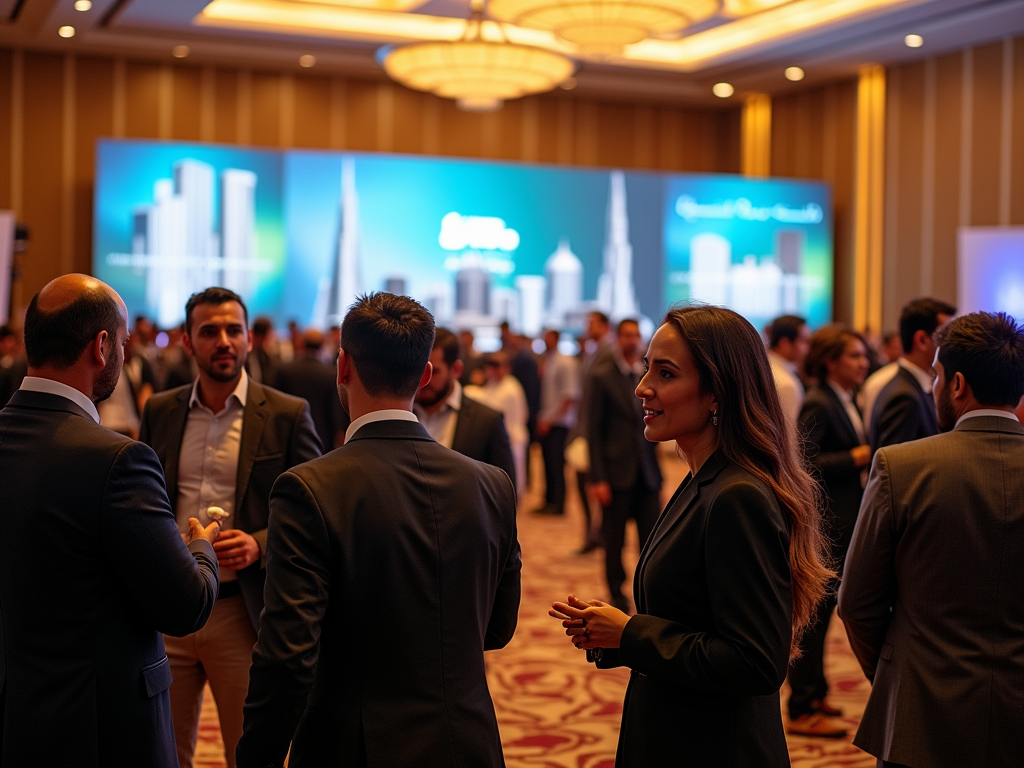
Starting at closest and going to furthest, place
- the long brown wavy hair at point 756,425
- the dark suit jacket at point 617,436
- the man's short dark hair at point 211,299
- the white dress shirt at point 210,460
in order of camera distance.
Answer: the long brown wavy hair at point 756,425
the white dress shirt at point 210,460
the man's short dark hair at point 211,299
the dark suit jacket at point 617,436

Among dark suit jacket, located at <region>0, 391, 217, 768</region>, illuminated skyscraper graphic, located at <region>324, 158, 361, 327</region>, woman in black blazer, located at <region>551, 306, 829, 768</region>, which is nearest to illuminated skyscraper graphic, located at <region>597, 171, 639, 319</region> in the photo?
illuminated skyscraper graphic, located at <region>324, 158, 361, 327</region>

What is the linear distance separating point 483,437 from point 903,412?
1560 millimetres

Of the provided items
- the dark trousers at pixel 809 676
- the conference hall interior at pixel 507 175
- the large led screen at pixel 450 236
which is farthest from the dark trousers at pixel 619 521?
the large led screen at pixel 450 236

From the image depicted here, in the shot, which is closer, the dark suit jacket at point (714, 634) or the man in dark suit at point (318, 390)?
the dark suit jacket at point (714, 634)

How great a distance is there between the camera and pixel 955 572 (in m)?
2.36

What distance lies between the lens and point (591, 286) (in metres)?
14.5

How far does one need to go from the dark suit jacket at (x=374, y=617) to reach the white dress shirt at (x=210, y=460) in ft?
3.85

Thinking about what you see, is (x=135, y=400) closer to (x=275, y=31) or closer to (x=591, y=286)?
(x=275, y=31)

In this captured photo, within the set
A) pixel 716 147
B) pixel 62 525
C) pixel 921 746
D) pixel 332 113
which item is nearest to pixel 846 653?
pixel 921 746

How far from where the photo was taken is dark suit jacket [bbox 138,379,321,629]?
293 centimetres

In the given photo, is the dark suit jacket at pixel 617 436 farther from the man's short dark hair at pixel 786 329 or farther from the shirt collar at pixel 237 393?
the shirt collar at pixel 237 393

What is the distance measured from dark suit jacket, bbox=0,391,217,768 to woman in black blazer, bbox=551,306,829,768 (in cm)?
78

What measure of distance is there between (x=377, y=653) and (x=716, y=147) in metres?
16.2

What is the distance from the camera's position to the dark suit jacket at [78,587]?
1.94 m
